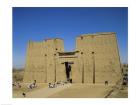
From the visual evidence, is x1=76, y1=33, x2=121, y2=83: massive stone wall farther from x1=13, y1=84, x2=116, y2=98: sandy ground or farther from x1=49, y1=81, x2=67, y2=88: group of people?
x1=49, y1=81, x2=67, y2=88: group of people

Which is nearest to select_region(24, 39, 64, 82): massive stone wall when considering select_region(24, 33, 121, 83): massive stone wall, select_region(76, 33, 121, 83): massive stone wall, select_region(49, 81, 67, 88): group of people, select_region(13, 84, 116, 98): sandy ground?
select_region(24, 33, 121, 83): massive stone wall

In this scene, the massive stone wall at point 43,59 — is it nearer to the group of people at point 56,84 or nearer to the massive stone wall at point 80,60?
the massive stone wall at point 80,60

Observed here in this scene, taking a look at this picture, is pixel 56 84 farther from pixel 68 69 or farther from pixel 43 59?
pixel 43 59

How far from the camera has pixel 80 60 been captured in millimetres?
17297

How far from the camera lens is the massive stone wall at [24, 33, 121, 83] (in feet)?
52.1

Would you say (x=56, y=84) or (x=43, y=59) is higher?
(x=43, y=59)

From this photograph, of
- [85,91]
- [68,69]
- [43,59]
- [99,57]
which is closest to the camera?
[85,91]

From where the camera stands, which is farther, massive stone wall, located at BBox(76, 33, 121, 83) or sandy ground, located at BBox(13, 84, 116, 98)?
massive stone wall, located at BBox(76, 33, 121, 83)

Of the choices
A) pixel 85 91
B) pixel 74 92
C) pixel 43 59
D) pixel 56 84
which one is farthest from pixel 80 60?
pixel 74 92

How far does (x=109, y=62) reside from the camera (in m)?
15.9

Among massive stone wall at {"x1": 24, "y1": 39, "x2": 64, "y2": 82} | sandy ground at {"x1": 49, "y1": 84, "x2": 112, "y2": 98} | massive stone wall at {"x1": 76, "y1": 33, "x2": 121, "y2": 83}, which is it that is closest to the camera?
sandy ground at {"x1": 49, "y1": 84, "x2": 112, "y2": 98}

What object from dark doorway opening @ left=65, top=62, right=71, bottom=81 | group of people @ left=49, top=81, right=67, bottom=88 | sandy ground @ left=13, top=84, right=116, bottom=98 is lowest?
sandy ground @ left=13, top=84, right=116, bottom=98
